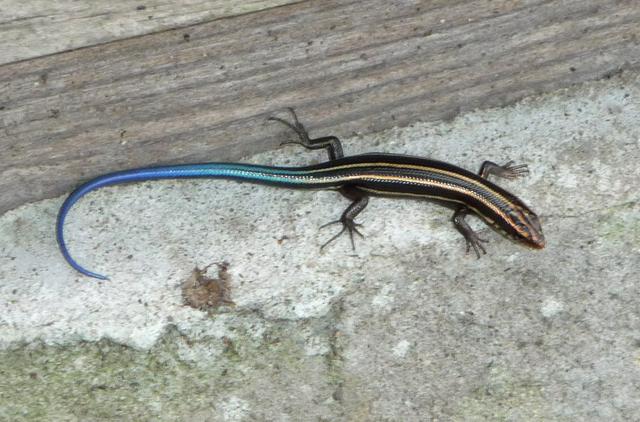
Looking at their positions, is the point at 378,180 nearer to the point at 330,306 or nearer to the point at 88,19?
the point at 330,306

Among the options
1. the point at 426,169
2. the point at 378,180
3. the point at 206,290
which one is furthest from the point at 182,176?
the point at 426,169

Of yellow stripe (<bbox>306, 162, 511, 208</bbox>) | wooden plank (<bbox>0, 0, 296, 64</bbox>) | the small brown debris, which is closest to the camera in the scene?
wooden plank (<bbox>0, 0, 296, 64</bbox>)

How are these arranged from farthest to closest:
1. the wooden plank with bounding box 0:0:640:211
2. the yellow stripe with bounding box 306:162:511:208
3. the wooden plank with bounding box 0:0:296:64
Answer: the yellow stripe with bounding box 306:162:511:208 < the wooden plank with bounding box 0:0:640:211 < the wooden plank with bounding box 0:0:296:64

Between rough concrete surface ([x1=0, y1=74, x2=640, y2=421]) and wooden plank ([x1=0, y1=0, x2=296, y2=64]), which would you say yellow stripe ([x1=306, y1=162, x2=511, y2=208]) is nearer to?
rough concrete surface ([x1=0, y1=74, x2=640, y2=421])

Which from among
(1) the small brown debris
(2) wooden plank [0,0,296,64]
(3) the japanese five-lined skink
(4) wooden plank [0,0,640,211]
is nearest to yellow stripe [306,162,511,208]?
(3) the japanese five-lined skink

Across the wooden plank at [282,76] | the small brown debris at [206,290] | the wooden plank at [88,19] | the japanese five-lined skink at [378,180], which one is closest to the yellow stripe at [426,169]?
the japanese five-lined skink at [378,180]

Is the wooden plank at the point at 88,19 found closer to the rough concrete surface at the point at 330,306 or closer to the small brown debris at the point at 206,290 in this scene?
the rough concrete surface at the point at 330,306
